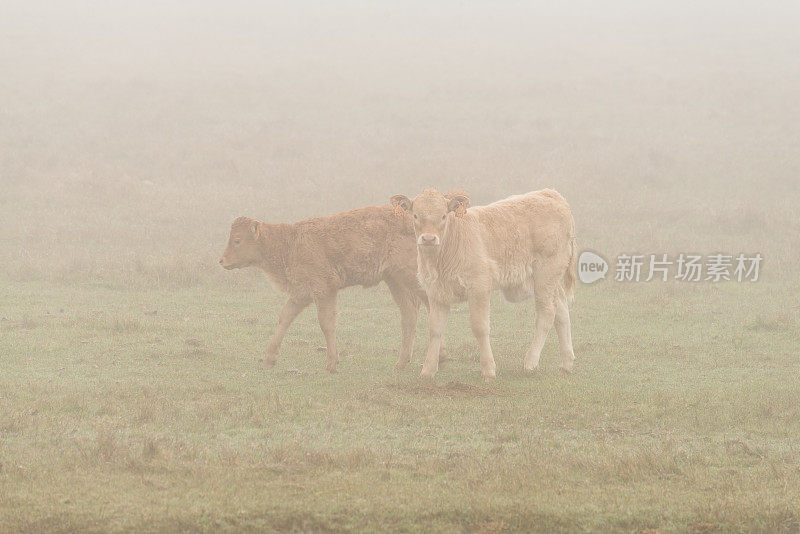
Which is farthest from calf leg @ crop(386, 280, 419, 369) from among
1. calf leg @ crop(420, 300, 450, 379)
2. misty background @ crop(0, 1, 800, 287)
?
misty background @ crop(0, 1, 800, 287)

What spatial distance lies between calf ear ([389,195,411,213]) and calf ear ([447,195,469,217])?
50cm

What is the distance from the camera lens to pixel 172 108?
3256 cm

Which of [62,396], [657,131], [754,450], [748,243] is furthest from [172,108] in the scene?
[754,450]

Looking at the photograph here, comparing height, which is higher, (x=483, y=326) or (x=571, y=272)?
(x=571, y=272)

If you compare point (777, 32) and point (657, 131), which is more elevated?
point (777, 32)

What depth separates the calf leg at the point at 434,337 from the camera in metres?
10.7

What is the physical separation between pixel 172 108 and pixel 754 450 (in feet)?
92.1

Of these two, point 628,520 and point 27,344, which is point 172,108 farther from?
point 628,520

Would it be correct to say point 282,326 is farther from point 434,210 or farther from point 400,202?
point 434,210

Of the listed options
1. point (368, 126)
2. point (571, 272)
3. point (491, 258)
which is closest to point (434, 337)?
point (491, 258)

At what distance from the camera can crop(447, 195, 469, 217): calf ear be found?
413 inches

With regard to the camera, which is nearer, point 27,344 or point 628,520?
point 628,520

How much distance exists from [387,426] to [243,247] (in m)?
4.35

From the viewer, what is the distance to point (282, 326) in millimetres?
11805
